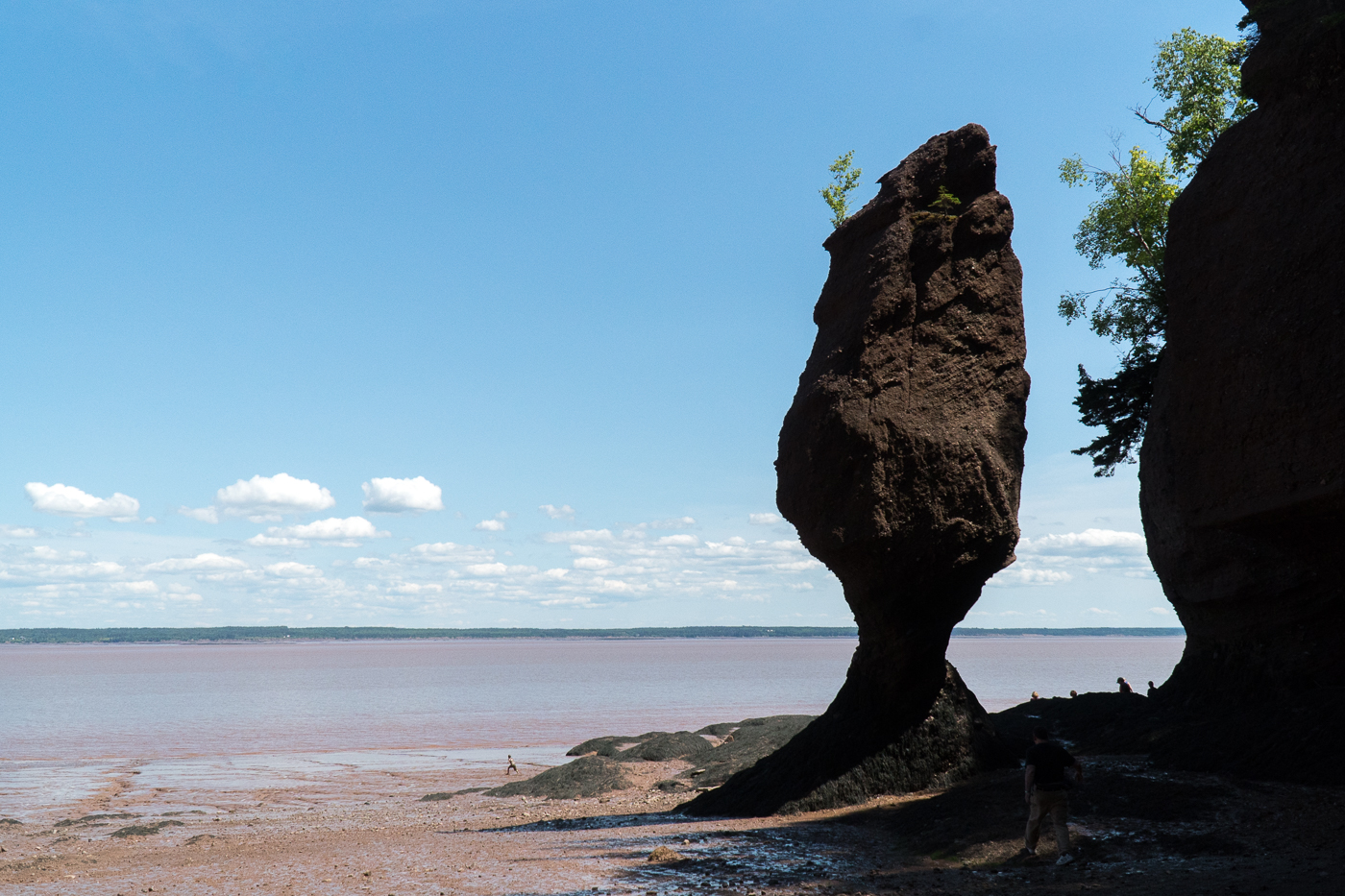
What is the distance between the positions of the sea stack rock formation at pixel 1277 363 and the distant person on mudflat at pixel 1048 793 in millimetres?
3647

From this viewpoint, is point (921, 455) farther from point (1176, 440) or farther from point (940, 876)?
point (940, 876)

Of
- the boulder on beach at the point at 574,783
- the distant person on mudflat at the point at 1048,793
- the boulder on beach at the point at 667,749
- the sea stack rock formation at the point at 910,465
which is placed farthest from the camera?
the boulder on beach at the point at 667,749

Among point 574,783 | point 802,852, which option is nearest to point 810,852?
point 802,852

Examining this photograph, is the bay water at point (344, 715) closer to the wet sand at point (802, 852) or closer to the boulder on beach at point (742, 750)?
the boulder on beach at point (742, 750)

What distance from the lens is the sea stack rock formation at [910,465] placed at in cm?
1526

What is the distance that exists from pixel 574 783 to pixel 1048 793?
1685 centimetres

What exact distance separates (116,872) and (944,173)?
1684 cm

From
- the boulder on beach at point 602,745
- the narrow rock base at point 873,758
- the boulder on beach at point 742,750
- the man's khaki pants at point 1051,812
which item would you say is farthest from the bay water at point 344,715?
the man's khaki pants at point 1051,812

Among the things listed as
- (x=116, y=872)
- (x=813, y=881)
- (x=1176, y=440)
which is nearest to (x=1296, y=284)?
(x=1176, y=440)

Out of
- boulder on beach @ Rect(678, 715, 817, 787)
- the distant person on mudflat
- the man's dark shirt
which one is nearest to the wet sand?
the distant person on mudflat

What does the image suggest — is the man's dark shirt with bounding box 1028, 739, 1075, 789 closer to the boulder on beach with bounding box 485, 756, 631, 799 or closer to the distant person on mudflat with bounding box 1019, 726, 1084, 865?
the distant person on mudflat with bounding box 1019, 726, 1084, 865

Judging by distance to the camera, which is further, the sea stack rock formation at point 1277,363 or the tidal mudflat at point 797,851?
the sea stack rock formation at point 1277,363

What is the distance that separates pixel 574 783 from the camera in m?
25.8

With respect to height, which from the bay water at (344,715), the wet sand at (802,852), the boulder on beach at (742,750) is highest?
the wet sand at (802,852)
